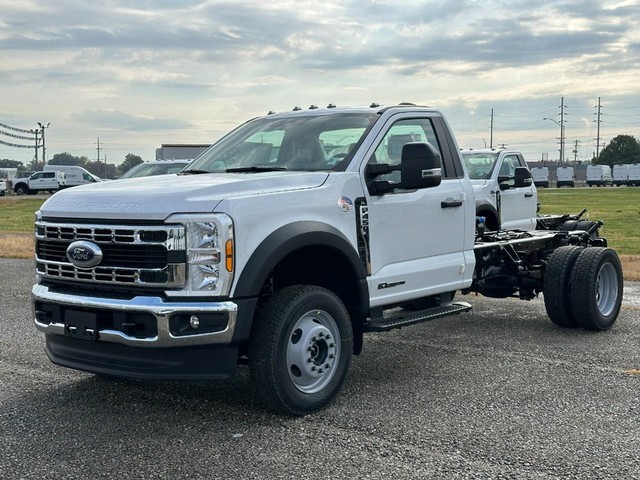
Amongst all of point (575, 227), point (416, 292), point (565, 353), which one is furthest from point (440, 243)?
point (575, 227)

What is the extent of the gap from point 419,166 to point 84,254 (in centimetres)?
240

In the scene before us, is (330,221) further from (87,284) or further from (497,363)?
(497,363)

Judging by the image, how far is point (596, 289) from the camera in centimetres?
795

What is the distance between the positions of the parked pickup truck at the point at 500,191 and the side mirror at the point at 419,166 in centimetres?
754

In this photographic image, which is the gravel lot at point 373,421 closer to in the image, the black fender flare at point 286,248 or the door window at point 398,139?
the black fender flare at point 286,248

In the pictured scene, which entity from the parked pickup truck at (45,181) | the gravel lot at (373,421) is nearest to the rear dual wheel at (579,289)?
the gravel lot at (373,421)

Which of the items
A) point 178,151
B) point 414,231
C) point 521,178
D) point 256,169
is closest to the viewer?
point 256,169

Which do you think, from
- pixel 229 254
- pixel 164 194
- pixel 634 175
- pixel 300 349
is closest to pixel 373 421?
pixel 300 349

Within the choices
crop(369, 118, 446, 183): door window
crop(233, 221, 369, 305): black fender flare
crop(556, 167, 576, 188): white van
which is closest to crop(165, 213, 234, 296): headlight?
crop(233, 221, 369, 305): black fender flare

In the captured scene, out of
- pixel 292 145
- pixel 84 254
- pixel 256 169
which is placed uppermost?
pixel 292 145

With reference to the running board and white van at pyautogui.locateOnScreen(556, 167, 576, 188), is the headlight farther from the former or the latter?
white van at pyautogui.locateOnScreen(556, 167, 576, 188)

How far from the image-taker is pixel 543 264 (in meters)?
8.48

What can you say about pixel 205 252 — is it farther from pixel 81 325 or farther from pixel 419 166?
pixel 419 166

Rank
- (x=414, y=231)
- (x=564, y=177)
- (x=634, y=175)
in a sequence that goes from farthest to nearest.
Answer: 1. (x=634, y=175)
2. (x=564, y=177)
3. (x=414, y=231)
